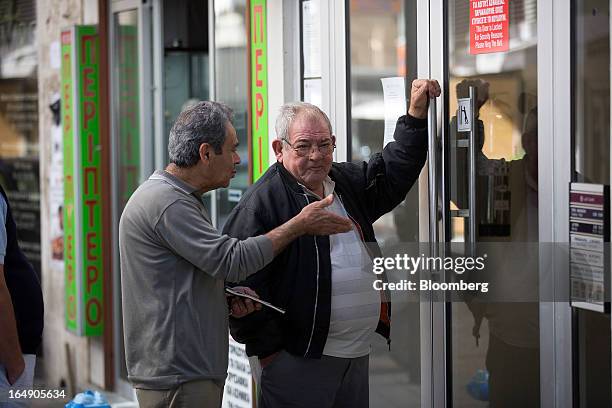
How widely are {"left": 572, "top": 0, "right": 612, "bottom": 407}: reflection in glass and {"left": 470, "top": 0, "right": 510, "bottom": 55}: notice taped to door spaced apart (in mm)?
334

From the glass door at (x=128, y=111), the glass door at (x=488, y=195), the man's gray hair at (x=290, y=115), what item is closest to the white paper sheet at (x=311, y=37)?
the glass door at (x=488, y=195)

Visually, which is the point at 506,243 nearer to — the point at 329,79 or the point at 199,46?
the point at 329,79

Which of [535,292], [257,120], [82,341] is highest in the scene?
[257,120]

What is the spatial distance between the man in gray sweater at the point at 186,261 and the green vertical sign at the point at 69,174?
165 inches

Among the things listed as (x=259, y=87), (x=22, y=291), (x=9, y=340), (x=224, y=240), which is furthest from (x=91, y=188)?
(x=224, y=240)

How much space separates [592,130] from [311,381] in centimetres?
144

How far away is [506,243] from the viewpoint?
4.45m

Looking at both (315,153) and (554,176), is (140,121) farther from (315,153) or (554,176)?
(554,176)

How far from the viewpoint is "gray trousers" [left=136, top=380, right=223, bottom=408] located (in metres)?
3.75

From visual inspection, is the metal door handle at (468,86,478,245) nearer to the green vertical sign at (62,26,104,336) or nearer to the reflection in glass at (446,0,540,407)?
the reflection in glass at (446,0,540,407)

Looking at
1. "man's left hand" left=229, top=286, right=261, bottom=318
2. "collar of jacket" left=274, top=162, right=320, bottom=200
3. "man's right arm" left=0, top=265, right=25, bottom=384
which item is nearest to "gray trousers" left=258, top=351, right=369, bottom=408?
"man's left hand" left=229, top=286, right=261, bottom=318

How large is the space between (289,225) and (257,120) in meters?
2.18

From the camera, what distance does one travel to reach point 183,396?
3756 mm

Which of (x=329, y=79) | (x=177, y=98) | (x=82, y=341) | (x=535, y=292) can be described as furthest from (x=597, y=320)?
(x=82, y=341)
